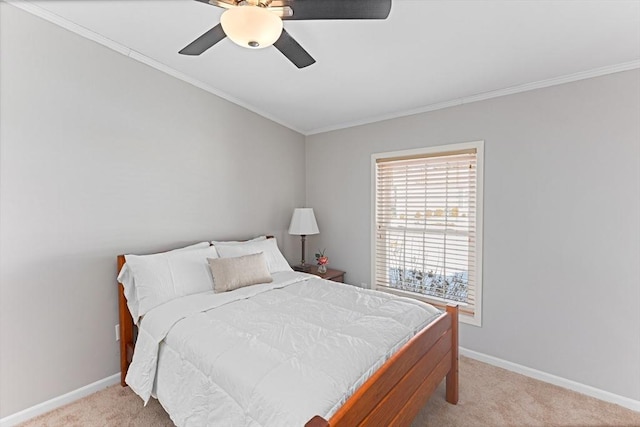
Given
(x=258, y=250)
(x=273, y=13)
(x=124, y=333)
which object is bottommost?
(x=124, y=333)

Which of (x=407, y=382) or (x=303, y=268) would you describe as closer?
(x=407, y=382)

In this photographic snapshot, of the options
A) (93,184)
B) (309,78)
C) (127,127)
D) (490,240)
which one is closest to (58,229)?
(93,184)

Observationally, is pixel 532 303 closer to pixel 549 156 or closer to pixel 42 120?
pixel 549 156

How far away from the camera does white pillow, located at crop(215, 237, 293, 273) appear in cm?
287

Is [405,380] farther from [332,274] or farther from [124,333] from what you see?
[124,333]

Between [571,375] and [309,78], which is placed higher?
[309,78]

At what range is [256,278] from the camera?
2.65 meters

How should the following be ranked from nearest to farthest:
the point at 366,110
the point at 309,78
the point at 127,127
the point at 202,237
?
the point at 127,127 → the point at 309,78 → the point at 202,237 → the point at 366,110

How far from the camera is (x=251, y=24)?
1.32 m

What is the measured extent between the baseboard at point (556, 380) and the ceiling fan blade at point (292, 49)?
292 centimetres

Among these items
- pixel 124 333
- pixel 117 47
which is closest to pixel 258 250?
pixel 124 333

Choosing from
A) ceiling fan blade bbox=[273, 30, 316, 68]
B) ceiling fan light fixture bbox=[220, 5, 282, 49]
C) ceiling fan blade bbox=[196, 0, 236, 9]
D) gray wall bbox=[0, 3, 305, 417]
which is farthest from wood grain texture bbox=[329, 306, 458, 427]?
gray wall bbox=[0, 3, 305, 417]

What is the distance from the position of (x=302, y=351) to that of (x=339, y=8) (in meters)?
1.65

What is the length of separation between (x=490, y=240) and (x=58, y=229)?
3514 millimetres
